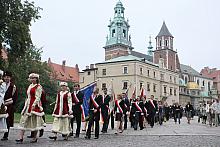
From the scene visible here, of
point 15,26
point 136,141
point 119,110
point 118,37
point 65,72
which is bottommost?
point 136,141

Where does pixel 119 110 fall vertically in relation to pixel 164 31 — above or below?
below

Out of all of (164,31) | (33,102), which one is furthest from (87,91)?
(164,31)

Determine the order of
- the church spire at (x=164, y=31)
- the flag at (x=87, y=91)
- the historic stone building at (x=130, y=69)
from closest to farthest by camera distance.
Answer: the flag at (x=87, y=91), the historic stone building at (x=130, y=69), the church spire at (x=164, y=31)

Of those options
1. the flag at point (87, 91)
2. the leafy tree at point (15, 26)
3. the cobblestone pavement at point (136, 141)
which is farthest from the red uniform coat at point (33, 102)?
the leafy tree at point (15, 26)

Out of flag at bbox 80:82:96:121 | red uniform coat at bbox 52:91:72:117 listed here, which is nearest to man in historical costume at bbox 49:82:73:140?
red uniform coat at bbox 52:91:72:117

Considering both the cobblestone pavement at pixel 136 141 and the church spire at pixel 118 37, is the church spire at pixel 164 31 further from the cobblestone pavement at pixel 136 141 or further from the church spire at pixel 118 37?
the cobblestone pavement at pixel 136 141

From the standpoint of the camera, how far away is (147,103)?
2220 cm

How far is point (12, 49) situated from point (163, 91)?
5980 centimetres

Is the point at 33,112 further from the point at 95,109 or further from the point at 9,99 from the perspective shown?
the point at 95,109

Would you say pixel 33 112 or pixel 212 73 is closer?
pixel 33 112

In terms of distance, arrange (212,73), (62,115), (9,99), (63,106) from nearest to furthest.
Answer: (9,99)
(62,115)
(63,106)
(212,73)

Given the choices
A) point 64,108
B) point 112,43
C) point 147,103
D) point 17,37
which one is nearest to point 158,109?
point 147,103

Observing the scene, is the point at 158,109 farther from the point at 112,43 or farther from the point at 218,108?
the point at 112,43

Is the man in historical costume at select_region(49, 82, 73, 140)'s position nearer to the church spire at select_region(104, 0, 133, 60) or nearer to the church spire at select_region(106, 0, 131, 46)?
the church spire at select_region(104, 0, 133, 60)
